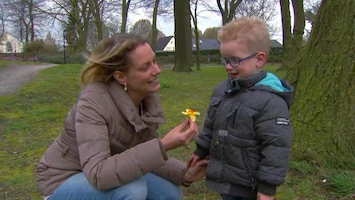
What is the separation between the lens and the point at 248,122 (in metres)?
2.03

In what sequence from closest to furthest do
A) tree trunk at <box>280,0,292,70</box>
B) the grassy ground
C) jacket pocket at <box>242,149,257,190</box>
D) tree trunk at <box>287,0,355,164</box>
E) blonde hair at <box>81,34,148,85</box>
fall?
jacket pocket at <box>242,149,257,190</box> → blonde hair at <box>81,34,148,85</box> → the grassy ground → tree trunk at <box>287,0,355,164</box> → tree trunk at <box>280,0,292,70</box>

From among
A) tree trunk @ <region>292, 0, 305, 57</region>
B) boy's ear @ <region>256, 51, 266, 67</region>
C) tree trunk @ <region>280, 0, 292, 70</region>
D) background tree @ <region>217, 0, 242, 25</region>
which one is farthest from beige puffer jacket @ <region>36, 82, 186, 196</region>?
background tree @ <region>217, 0, 242, 25</region>

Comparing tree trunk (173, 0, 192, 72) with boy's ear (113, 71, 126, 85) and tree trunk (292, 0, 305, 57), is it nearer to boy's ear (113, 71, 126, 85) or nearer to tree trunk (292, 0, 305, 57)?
tree trunk (292, 0, 305, 57)

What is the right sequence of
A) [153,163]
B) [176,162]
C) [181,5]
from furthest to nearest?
[181,5] → [176,162] → [153,163]

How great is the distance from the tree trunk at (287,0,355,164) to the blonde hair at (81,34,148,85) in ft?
5.79

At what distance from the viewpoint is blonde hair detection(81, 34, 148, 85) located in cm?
216

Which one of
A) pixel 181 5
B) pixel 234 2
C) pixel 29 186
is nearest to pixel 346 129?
pixel 29 186

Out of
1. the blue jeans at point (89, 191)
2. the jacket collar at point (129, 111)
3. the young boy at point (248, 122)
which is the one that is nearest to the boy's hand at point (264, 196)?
the young boy at point (248, 122)

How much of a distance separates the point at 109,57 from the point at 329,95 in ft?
6.57

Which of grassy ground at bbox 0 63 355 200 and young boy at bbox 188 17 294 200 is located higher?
young boy at bbox 188 17 294 200

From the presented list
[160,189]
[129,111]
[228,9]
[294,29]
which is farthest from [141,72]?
[228,9]

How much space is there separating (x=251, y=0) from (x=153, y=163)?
30.7 m

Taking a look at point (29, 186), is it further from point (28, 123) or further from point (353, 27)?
point (353, 27)

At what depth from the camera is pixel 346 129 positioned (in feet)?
10.6
